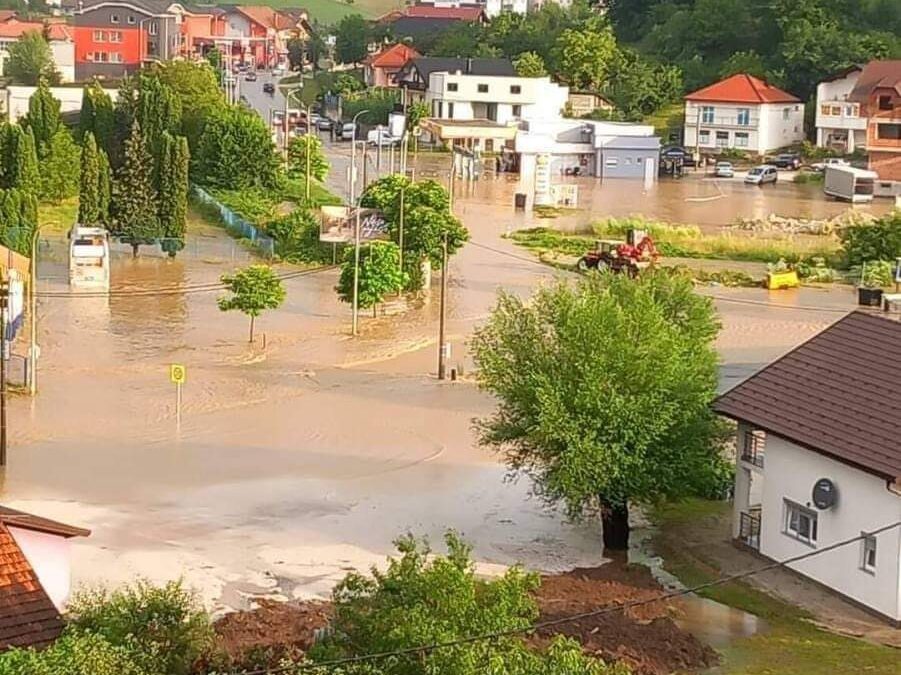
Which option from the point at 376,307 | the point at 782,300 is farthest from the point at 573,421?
the point at 782,300

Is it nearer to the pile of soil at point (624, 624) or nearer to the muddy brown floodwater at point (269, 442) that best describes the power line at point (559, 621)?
the pile of soil at point (624, 624)

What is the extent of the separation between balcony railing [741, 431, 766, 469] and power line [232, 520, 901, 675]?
114cm

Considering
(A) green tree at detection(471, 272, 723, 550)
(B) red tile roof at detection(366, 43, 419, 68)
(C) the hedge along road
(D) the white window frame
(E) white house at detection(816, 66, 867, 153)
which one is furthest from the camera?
(B) red tile roof at detection(366, 43, 419, 68)

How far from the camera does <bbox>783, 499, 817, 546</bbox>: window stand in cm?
1667

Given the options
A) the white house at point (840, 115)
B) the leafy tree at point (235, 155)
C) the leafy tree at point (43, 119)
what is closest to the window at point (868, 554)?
the leafy tree at point (43, 119)

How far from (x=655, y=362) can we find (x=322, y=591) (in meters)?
4.08

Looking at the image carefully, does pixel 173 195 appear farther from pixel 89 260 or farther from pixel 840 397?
pixel 840 397

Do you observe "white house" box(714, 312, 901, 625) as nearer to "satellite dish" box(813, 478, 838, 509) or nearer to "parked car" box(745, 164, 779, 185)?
"satellite dish" box(813, 478, 838, 509)

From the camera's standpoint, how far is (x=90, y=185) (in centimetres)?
3772

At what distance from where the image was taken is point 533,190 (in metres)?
53.1

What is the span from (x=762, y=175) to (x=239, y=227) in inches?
893

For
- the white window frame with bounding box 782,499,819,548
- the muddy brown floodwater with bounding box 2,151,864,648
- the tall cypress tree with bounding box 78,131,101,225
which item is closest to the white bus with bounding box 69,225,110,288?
the muddy brown floodwater with bounding box 2,151,864,648

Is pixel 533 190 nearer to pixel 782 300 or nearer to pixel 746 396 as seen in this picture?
pixel 782 300

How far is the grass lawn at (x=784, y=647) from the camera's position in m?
14.3
